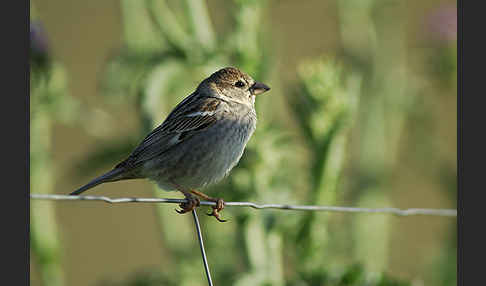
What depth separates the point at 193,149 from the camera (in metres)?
3.76

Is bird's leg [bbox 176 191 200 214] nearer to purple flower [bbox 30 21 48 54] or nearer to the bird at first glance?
the bird

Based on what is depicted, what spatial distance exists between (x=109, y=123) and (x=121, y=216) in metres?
3.48

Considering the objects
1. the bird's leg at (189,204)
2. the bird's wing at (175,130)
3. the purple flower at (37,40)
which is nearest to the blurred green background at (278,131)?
the purple flower at (37,40)

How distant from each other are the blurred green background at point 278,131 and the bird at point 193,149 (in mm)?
502

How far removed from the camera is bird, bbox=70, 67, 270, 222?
3705mm

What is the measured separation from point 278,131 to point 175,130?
0.83 metres

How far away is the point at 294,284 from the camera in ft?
13.6

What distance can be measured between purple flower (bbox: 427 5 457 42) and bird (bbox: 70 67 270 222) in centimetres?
211

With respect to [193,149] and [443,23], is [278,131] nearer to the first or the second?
[193,149]

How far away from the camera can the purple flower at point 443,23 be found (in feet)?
17.7

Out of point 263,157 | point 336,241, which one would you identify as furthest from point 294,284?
point 336,241

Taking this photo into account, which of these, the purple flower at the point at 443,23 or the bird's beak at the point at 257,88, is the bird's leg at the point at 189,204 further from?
the purple flower at the point at 443,23

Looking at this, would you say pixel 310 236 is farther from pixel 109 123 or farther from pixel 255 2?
pixel 109 123

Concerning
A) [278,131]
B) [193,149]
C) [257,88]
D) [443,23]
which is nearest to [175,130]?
[193,149]
